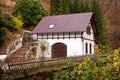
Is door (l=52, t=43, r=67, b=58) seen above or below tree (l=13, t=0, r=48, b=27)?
below

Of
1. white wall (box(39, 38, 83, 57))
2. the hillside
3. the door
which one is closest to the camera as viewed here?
white wall (box(39, 38, 83, 57))

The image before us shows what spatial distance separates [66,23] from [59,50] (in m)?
2.98

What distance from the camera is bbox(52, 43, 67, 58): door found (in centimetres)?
2625

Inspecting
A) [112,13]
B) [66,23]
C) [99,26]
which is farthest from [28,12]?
[112,13]

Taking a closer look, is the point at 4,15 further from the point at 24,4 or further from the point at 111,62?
the point at 111,62

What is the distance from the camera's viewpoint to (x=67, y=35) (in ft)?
85.2

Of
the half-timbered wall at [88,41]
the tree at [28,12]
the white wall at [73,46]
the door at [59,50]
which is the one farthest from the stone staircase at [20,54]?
the tree at [28,12]

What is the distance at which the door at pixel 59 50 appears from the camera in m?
26.2

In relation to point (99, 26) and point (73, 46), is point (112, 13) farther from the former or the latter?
point (73, 46)

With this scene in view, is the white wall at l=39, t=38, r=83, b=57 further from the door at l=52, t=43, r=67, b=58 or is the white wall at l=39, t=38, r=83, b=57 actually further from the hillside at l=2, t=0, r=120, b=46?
the hillside at l=2, t=0, r=120, b=46

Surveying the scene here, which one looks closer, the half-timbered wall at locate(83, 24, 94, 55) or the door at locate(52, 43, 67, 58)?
the half-timbered wall at locate(83, 24, 94, 55)

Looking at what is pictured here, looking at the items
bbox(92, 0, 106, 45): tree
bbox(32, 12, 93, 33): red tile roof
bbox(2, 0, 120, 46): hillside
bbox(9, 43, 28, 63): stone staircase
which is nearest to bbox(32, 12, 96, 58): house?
bbox(32, 12, 93, 33): red tile roof

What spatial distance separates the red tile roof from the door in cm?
151

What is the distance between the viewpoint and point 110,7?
5512cm
